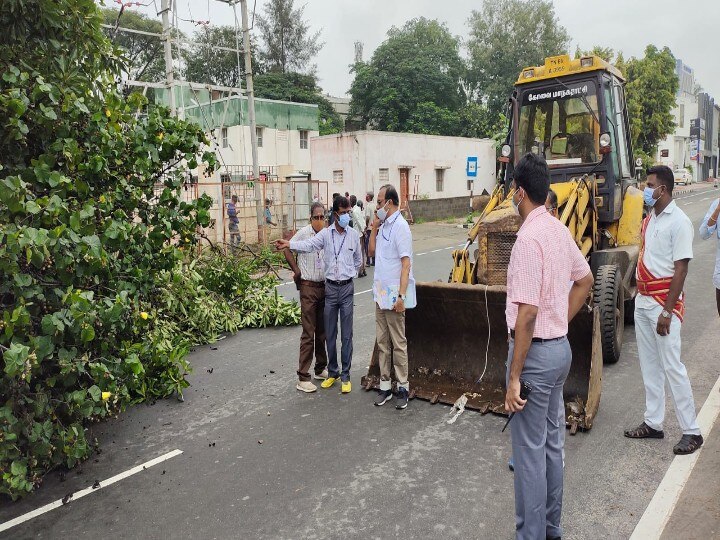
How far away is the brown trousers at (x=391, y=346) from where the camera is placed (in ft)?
18.7

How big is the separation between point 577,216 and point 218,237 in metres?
11.4

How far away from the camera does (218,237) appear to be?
1627cm

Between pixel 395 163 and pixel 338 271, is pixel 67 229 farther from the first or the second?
pixel 395 163

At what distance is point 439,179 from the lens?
30.7 m

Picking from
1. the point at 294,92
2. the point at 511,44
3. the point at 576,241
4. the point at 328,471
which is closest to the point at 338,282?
the point at 328,471

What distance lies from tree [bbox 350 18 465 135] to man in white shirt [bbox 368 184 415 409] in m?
39.5

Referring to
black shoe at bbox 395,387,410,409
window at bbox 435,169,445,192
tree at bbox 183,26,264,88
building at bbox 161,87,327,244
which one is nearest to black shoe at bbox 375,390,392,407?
black shoe at bbox 395,387,410,409

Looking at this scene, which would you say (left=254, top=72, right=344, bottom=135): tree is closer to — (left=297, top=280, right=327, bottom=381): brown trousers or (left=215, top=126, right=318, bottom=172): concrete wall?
(left=215, top=126, right=318, bottom=172): concrete wall

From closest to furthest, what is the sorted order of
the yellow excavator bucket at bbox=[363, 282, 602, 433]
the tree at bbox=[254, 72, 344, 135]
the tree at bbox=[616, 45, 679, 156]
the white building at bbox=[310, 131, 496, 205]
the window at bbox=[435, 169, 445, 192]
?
the yellow excavator bucket at bbox=[363, 282, 602, 433], the white building at bbox=[310, 131, 496, 205], the window at bbox=[435, 169, 445, 192], the tree at bbox=[616, 45, 679, 156], the tree at bbox=[254, 72, 344, 135]

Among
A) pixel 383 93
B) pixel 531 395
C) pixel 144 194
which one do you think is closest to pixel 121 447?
pixel 144 194

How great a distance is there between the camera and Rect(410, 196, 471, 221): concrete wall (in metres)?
27.0

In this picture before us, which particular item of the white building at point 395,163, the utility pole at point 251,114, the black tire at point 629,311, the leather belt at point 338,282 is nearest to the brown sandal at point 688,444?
the leather belt at point 338,282

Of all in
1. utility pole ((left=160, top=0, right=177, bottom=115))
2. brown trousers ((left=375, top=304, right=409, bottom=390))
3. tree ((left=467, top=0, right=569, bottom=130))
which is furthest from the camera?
tree ((left=467, top=0, right=569, bottom=130))

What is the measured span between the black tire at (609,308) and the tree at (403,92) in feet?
126
